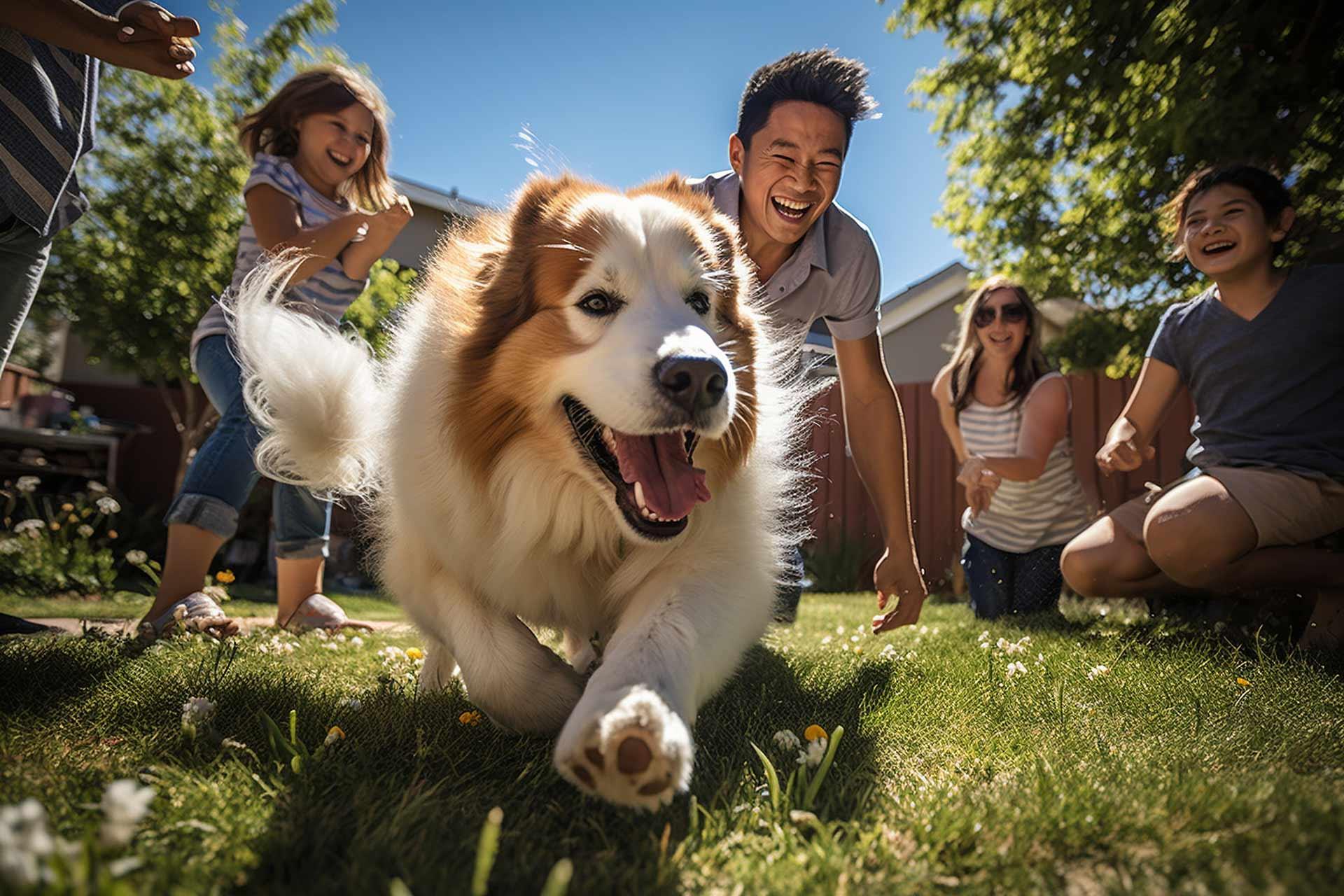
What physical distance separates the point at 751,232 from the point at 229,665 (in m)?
2.41

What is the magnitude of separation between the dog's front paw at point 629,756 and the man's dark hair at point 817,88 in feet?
8.65

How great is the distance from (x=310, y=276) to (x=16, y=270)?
0.97 m

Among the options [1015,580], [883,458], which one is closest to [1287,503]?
[883,458]

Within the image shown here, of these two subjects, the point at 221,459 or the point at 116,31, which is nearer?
the point at 116,31

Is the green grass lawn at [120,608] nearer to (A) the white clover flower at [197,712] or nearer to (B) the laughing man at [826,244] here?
(A) the white clover flower at [197,712]

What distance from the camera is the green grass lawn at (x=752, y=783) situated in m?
1.16

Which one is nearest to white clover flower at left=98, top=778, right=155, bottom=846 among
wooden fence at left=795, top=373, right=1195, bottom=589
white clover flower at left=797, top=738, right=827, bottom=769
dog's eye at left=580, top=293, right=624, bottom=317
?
white clover flower at left=797, top=738, right=827, bottom=769

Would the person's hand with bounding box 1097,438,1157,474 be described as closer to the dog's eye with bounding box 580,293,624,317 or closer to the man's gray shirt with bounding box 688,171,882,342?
the man's gray shirt with bounding box 688,171,882,342

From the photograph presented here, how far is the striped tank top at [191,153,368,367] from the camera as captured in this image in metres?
3.32

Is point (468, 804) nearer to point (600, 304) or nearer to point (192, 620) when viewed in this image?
point (600, 304)

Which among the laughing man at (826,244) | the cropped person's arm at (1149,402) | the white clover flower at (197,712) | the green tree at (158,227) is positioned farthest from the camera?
the green tree at (158,227)

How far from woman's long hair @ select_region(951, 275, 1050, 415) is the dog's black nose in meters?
3.89

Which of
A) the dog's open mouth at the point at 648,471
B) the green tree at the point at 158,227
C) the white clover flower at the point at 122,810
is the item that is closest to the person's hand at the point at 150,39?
the dog's open mouth at the point at 648,471

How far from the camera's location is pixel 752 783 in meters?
1.62
